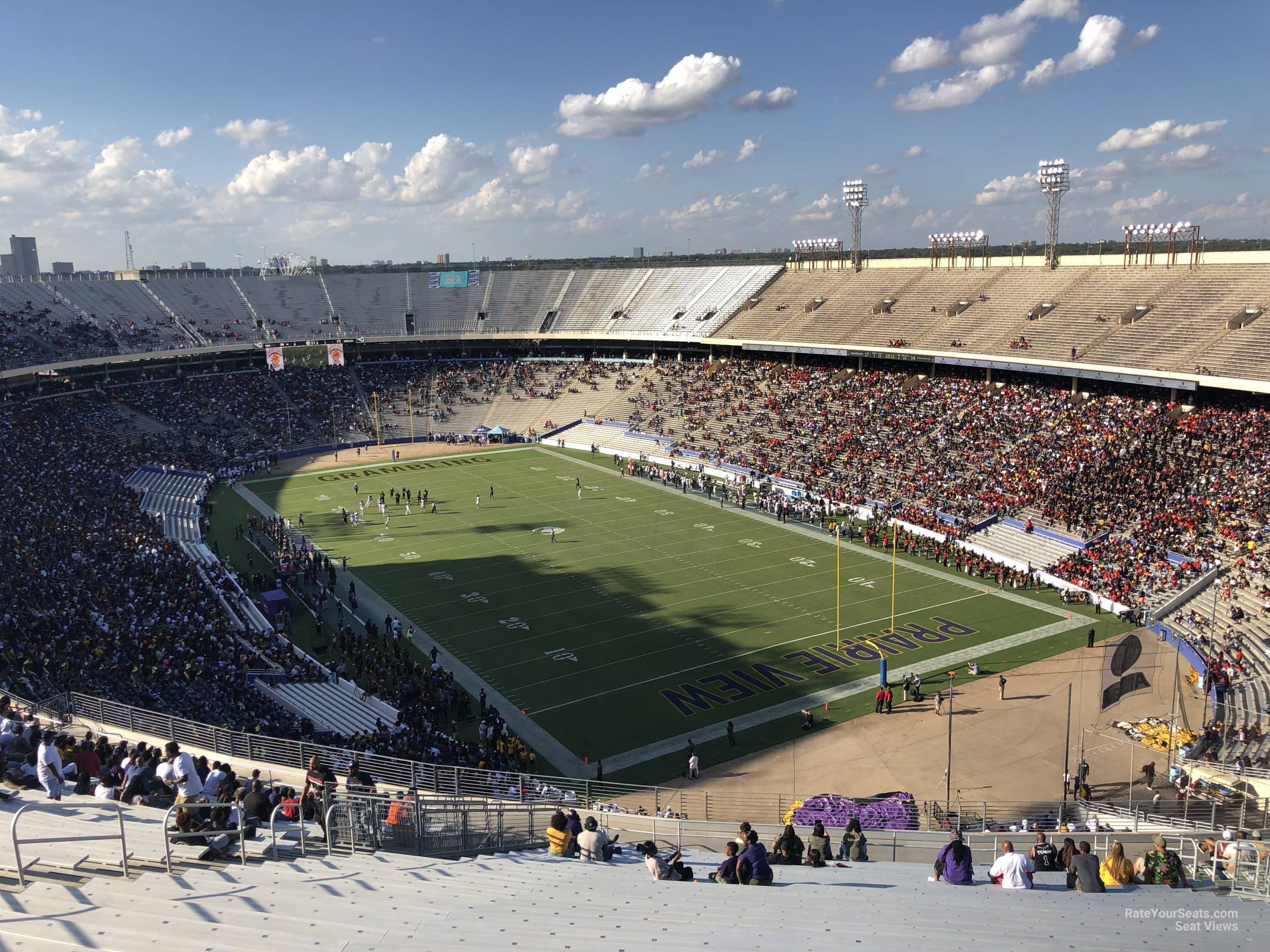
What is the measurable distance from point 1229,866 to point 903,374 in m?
49.7

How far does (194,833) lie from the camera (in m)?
8.76

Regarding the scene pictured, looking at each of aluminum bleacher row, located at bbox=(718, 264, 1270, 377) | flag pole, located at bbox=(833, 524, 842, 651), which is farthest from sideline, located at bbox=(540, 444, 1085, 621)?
aluminum bleacher row, located at bbox=(718, 264, 1270, 377)

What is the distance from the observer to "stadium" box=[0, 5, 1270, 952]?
10125mm

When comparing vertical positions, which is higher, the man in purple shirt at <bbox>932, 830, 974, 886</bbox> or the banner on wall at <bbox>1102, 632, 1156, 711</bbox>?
the banner on wall at <bbox>1102, 632, 1156, 711</bbox>

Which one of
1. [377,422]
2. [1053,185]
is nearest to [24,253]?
[377,422]

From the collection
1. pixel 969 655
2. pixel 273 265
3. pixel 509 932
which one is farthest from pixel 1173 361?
pixel 273 265

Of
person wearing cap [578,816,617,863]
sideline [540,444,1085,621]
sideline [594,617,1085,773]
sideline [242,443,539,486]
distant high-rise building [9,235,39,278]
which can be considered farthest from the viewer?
distant high-rise building [9,235,39,278]

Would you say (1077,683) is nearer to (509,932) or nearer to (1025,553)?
(1025,553)

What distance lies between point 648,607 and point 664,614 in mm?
961

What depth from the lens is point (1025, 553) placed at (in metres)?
37.4

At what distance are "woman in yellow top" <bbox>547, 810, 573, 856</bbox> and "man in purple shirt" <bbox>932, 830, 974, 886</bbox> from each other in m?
4.56

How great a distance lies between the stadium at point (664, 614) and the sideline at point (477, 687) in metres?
0.22

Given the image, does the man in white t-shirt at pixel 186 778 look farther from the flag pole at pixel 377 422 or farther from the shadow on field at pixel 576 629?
the flag pole at pixel 377 422
